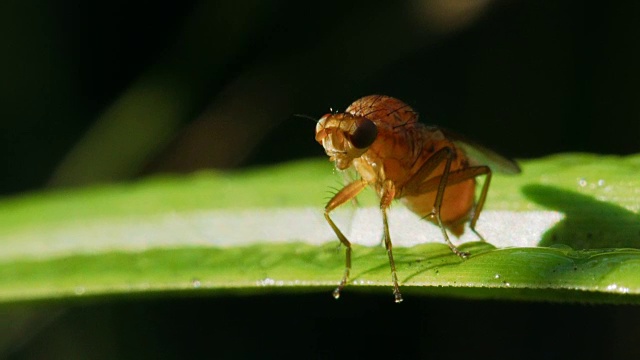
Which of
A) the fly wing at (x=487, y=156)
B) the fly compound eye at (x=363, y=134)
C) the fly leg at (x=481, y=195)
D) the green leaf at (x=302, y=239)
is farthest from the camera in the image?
the fly wing at (x=487, y=156)

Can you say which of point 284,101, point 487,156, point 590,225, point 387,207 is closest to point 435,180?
point 387,207

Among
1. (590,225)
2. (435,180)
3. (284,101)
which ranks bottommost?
(590,225)

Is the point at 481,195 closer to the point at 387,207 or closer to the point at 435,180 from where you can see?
the point at 435,180

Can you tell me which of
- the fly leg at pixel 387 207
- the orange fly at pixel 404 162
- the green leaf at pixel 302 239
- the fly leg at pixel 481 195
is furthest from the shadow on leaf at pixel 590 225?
the fly leg at pixel 387 207

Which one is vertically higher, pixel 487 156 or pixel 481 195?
pixel 487 156

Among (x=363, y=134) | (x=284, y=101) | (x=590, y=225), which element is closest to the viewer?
(x=590, y=225)

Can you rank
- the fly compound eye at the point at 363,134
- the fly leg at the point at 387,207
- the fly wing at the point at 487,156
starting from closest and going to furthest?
the fly leg at the point at 387,207
the fly compound eye at the point at 363,134
the fly wing at the point at 487,156

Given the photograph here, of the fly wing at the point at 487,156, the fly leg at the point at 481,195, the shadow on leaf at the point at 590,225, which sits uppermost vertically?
the fly wing at the point at 487,156

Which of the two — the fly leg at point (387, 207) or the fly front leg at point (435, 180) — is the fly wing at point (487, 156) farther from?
the fly leg at point (387, 207)

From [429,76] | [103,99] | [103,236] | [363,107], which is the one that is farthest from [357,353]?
[103,99]
